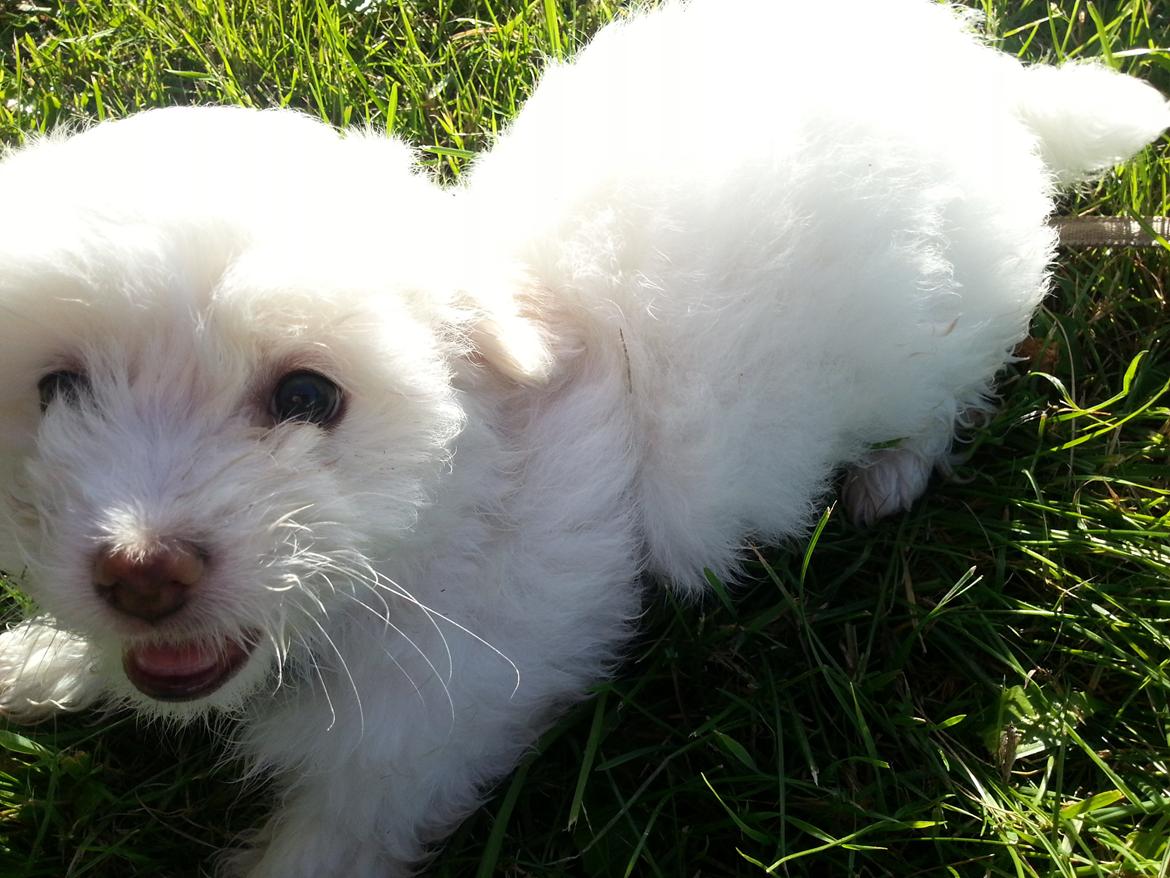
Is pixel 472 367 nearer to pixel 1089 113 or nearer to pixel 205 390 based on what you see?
pixel 205 390

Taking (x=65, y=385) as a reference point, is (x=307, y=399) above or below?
below

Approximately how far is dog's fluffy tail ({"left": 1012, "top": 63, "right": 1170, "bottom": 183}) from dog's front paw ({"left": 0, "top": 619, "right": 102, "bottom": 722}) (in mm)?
2729

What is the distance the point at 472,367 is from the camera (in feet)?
5.50

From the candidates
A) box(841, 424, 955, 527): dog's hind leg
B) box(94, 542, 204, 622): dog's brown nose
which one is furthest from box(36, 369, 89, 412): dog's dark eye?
box(841, 424, 955, 527): dog's hind leg

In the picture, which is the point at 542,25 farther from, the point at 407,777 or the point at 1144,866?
the point at 1144,866

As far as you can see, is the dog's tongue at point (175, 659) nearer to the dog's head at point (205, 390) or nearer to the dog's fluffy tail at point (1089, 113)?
the dog's head at point (205, 390)

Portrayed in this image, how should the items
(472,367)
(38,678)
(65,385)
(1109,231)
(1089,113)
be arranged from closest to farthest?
(65,385) → (472,367) → (38,678) → (1089,113) → (1109,231)

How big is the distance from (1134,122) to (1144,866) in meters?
1.79

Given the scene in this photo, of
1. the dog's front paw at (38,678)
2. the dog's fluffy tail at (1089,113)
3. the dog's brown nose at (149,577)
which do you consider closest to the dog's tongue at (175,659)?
the dog's brown nose at (149,577)

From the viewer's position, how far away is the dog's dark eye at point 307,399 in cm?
144

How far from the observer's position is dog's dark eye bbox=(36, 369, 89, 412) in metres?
1.41

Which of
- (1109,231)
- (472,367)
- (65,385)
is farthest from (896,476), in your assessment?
(65,385)

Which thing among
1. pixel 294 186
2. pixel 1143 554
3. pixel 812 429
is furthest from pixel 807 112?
pixel 1143 554

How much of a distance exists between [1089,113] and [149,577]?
2.42 meters
